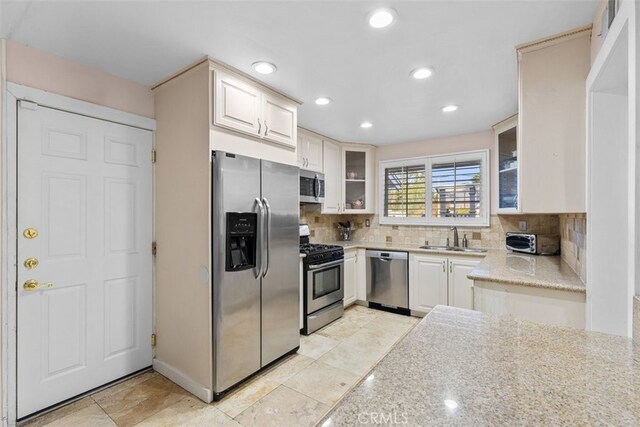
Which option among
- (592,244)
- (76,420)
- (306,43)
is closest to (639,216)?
(592,244)

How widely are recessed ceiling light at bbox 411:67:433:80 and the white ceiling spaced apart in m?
0.05

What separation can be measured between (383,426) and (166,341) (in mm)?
2322

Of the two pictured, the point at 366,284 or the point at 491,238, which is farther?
the point at 366,284

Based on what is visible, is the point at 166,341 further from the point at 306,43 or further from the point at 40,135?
the point at 306,43

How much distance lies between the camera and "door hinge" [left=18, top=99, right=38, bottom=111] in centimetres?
179

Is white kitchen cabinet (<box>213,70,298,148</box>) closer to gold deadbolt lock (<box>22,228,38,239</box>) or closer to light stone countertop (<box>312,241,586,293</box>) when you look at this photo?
gold deadbolt lock (<box>22,228,38,239</box>)

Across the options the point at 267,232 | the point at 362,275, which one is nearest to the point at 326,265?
the point at 362,275

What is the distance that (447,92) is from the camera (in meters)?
2.46

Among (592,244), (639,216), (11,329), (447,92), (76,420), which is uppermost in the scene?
(447,92)

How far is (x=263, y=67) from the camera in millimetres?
2039

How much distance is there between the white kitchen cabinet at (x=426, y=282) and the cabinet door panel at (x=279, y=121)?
2133mm

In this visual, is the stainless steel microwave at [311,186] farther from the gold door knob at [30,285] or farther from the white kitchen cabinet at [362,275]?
the gold door knob at [30,285]

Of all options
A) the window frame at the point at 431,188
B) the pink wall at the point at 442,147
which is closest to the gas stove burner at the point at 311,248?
the window frame at the point at 431,188

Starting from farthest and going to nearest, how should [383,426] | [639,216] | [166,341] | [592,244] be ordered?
[166,341] < [592,244] < [639,216] < [383,426]
